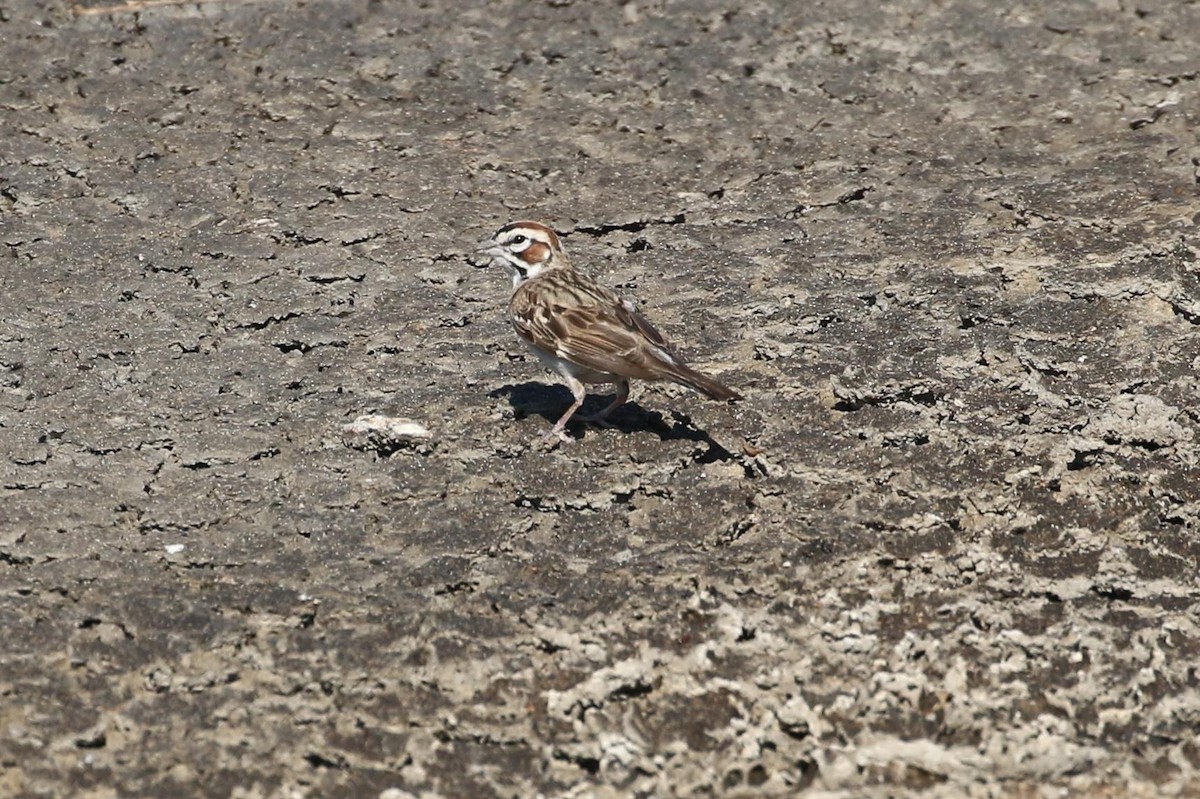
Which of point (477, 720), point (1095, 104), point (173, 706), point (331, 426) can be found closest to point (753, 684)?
point (477, 720)

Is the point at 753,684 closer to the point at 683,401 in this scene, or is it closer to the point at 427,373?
the point at 683,401

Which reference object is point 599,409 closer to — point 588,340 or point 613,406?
point 613,406

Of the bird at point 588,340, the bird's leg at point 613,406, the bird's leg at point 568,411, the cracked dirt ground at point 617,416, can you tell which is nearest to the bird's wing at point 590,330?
the bird at point 588,340

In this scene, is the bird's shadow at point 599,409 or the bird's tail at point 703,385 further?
the bird's shadow at point 599,409

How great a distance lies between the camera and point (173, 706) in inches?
202

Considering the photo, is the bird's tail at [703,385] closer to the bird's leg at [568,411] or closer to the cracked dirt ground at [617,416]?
the cracked dirt ground at [617,416]

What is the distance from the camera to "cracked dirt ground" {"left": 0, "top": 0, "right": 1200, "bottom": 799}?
5094 millimetres

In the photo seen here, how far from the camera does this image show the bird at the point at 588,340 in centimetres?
658

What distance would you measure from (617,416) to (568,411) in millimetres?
328

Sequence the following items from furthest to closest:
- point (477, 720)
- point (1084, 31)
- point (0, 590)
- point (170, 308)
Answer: point (1084, 31) < point (170, 308) < point (0, 590) < point (477, 720)

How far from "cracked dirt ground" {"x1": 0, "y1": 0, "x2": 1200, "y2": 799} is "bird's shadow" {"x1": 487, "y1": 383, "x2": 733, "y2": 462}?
23 mm

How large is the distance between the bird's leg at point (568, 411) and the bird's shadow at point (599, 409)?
97 mm

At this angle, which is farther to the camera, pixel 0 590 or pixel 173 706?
pixel 0 590

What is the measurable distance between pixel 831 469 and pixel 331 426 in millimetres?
2294
